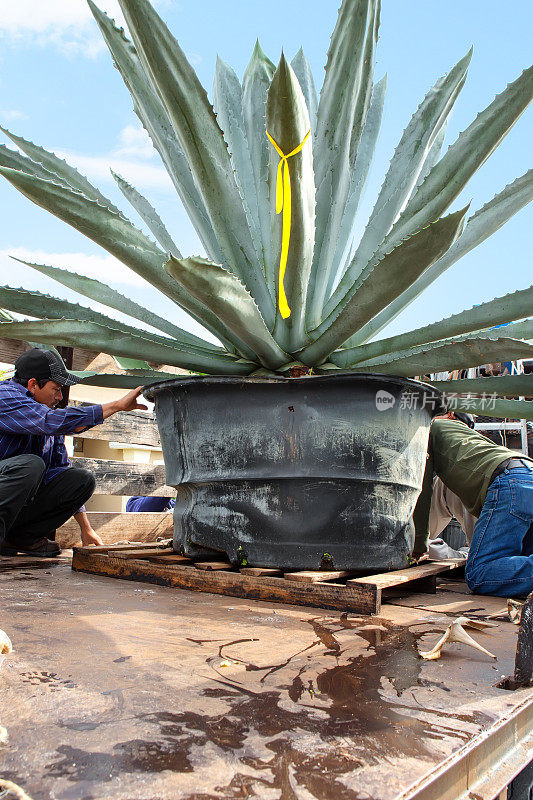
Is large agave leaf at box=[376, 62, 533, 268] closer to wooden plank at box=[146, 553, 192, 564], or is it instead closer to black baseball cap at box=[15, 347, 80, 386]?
wooden plank at box=[146, 553, 192, 564]

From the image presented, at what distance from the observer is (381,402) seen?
1741mm

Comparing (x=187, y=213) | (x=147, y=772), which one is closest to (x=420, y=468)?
(x=187, y=213)

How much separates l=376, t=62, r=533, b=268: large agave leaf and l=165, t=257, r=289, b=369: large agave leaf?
1.88ft

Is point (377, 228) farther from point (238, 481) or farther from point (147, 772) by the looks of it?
point (147, 772)

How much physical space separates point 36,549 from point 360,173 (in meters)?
2.01

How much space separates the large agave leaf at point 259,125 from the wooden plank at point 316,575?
101 cm

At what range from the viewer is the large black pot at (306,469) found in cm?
170

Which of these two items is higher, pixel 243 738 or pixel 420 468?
pixel 420 468

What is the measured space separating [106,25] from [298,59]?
0.85 metres

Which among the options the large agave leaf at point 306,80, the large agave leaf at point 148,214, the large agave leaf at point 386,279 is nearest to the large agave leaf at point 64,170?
the large agave leaf at point 148,214

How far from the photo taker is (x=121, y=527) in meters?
2.84

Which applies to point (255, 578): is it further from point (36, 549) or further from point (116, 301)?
point (36, 549)

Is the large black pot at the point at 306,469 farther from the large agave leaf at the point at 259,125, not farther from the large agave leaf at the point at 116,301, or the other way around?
the large agave leaf at the point at 259,125

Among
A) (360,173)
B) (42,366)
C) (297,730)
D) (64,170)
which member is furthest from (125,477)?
(297,730)
